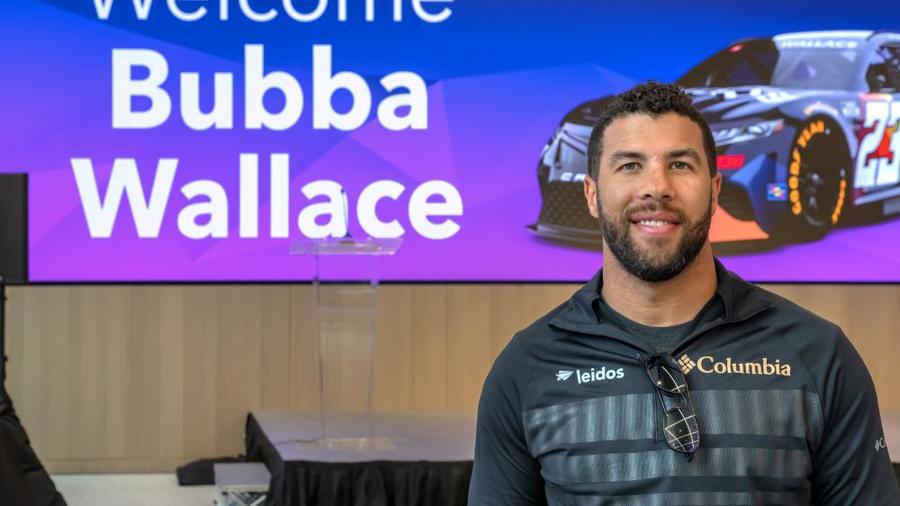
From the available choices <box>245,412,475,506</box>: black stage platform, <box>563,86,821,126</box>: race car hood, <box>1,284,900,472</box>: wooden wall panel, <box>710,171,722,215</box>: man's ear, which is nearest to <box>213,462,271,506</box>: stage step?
<box>245,412,475,506</box>: black stage platform

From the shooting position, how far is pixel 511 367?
168 centimetres

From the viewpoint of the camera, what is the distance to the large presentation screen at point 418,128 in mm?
6965

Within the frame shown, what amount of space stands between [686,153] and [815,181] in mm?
5936

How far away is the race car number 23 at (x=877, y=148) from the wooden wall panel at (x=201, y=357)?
2.12ft

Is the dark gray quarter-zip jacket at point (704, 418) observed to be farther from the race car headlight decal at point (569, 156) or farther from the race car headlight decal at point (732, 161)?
the race car headlight decal at point (732, 161)

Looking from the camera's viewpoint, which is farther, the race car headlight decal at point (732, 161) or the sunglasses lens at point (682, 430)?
the race car headlight decal at point (732, 161)

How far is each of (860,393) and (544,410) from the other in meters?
0.37

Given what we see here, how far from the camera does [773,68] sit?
7.26 metres

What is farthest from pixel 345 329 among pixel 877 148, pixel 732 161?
pixel 877 148

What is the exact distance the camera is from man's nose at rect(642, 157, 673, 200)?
156 cm

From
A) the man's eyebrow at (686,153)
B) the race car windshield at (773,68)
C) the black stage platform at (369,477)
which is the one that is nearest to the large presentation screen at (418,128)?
the race car windshield at (773,68)

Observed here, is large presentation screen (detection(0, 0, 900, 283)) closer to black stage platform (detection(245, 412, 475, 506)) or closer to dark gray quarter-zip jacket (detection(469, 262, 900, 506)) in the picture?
black stage platform (detection(245, 412, 475, 506))

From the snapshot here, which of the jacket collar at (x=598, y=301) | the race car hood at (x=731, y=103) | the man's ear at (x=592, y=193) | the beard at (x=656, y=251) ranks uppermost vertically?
the race car hood at (x=731, y=103)

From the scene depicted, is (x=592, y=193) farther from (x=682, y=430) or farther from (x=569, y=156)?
(x=569, y=156)
